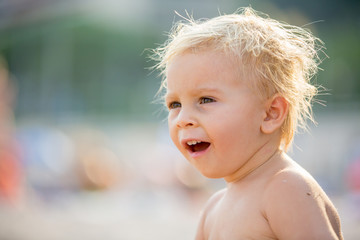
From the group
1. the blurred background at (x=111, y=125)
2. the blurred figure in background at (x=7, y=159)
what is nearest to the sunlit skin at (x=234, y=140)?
the blurred background at (x=111, y=125)

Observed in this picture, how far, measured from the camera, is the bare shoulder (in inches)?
58.9

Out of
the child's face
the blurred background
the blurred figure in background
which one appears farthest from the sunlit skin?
the blurred figure in background

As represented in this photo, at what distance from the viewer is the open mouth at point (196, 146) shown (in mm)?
1782

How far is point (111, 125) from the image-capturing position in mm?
18875

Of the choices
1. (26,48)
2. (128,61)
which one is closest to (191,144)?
(128,61)

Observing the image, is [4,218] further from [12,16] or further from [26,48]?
[26,48]

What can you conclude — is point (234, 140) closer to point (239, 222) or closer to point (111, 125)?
point (239, 222)

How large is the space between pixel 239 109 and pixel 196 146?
23cm

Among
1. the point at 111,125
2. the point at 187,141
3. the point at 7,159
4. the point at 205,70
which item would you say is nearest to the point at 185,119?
the point at 187,141

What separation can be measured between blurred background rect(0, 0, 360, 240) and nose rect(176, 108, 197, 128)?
0.97m

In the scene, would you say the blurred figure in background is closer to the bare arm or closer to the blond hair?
the blond hair

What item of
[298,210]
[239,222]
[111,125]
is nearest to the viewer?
[298,210]

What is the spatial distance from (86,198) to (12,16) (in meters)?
8.31

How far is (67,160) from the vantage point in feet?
38.1
